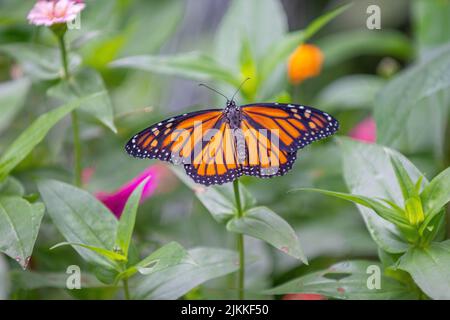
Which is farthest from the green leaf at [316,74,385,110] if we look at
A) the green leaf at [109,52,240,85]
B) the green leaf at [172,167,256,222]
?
the green leaf at [172,167,256,222]

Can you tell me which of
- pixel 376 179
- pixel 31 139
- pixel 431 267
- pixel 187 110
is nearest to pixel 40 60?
pixel 31 139

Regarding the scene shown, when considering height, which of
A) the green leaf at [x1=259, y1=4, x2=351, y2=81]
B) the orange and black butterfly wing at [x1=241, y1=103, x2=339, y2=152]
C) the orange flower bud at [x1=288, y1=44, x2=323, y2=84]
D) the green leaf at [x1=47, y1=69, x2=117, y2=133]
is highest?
the orange flower bud at [x1=288, y1=44, x2=323, y2=84]

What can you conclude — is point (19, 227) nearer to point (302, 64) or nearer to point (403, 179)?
point (403, 179)

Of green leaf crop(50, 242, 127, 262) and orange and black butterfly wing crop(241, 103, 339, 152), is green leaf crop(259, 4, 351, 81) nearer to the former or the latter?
orange and black butterfly wing crop(241, 103, 339, 152)

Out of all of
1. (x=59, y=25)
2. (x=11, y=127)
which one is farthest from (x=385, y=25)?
(x=59, y=25)

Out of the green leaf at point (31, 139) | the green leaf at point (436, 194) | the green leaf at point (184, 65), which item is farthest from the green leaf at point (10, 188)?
the green leaf at point (436, 194)

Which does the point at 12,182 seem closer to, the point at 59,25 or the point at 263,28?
the point at 59,25

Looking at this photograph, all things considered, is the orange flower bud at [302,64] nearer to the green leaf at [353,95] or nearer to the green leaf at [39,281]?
the green leaf at [353,95]

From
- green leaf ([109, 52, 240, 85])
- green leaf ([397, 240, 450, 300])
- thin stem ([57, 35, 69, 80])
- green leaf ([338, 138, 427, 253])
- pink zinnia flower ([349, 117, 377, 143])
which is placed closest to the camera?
green leaf ([397, 240, 450, 300])
